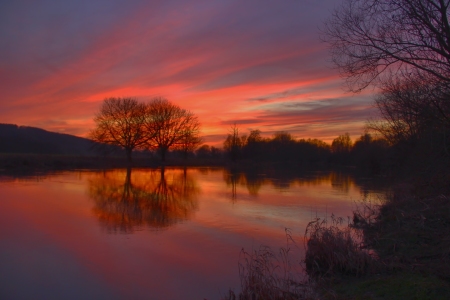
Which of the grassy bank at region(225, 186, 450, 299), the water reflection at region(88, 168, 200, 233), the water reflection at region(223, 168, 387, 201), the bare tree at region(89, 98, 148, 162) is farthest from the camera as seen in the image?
the bare tree at region(89, 98, 148, 162)

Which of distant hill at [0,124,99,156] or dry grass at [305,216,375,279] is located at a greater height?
distant hill at [0,124,99,156]

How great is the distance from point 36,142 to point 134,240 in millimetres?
91750

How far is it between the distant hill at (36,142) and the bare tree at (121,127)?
25.9 meters

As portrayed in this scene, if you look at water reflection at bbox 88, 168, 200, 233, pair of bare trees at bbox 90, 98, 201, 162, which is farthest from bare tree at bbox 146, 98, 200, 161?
water reflection at bbox 88, 168, 200, 233

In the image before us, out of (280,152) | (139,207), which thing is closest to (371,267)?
(139,207)

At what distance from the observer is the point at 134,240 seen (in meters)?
9.01

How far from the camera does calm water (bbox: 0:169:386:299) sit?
20.6ft

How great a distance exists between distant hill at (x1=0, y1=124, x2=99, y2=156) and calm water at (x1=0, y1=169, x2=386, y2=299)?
61.0m

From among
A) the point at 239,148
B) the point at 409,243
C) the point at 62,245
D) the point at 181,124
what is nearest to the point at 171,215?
the point at 62,245

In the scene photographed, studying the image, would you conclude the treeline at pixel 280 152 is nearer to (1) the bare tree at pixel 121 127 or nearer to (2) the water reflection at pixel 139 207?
(1) the bare tree at pixel 121 127

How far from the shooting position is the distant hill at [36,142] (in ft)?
257

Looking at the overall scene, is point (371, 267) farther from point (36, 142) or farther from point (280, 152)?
point (36, 142)

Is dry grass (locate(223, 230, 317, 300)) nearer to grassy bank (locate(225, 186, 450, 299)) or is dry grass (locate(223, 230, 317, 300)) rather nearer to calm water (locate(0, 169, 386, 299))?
grassy bank (locate(225, 186, 450, 299))

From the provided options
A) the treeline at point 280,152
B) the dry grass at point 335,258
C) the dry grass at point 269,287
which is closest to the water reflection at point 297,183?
the dry grass at point 335,258
